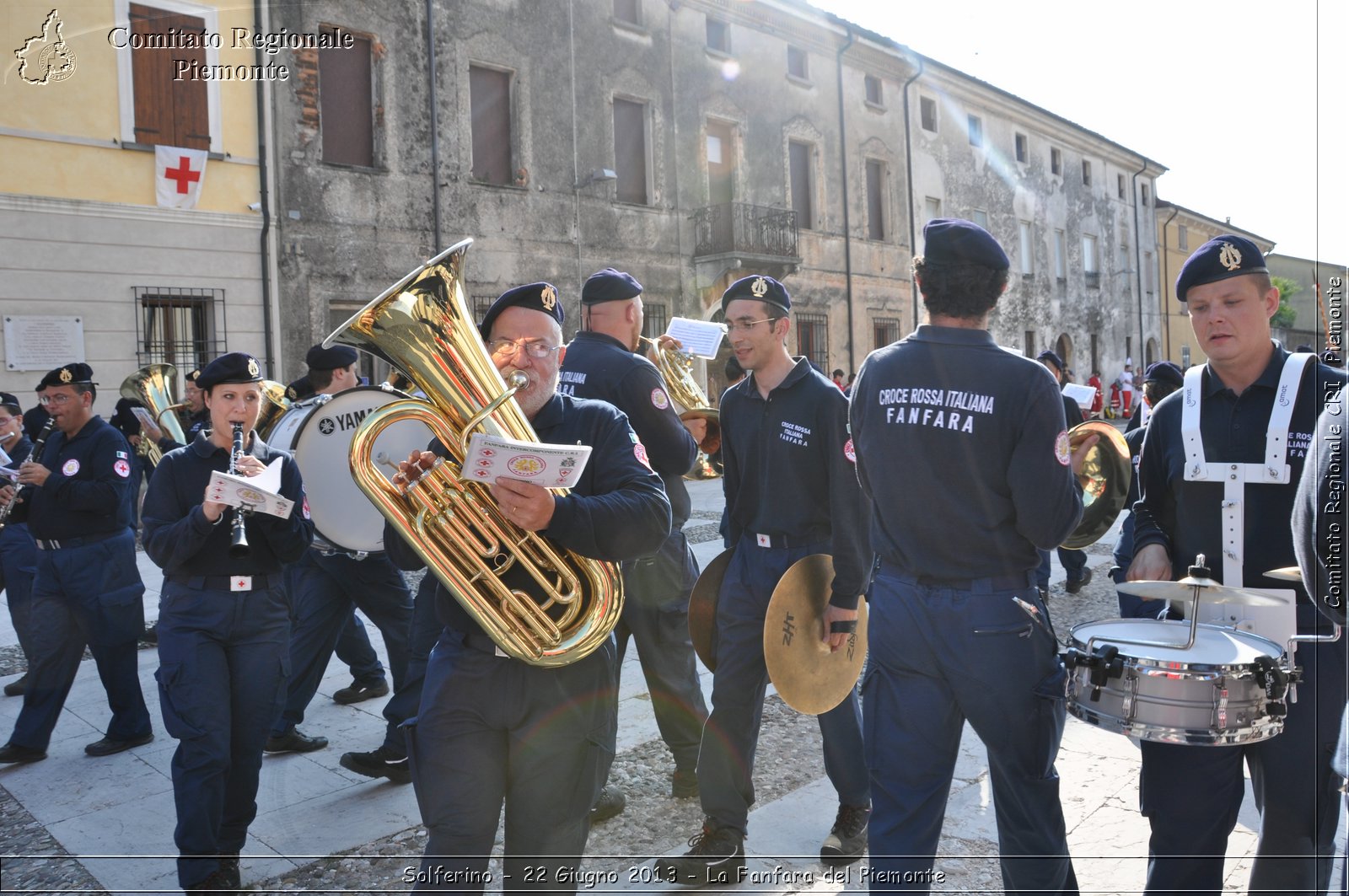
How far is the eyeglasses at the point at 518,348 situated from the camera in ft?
9.21

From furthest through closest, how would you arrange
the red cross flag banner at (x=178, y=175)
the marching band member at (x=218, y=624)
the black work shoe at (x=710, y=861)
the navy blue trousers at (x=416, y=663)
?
1. the red cross flag banner at (x=178, y=175)
2. the navy blue trousers at (x=416, y=663)
3. the marching band member at (x=218, y=624)
4. the black work shoe at (x=710, y=861)

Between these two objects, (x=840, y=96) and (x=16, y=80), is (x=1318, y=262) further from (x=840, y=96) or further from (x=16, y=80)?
(x=840, y=96)

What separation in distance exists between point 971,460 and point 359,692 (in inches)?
171

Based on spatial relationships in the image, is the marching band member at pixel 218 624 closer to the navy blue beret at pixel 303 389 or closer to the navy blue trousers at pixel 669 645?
the navy blue trousers at pixel 669 645

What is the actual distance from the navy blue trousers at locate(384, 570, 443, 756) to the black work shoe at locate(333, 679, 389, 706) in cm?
124

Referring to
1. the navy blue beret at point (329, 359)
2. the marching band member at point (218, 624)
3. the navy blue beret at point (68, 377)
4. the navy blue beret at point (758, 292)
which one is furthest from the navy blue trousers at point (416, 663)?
the navy blue beret at point (68, 377)

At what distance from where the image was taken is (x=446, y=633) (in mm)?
2727

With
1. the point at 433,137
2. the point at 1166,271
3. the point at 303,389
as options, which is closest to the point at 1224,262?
the point at 303,389

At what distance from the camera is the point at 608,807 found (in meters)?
4.05

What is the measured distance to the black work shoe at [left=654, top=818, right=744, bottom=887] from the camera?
11.2 feet

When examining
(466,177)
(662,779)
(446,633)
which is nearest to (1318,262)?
(446,633)

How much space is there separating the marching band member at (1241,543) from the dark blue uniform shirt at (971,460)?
0.51 meters

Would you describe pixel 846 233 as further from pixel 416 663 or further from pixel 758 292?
pixel 416 663

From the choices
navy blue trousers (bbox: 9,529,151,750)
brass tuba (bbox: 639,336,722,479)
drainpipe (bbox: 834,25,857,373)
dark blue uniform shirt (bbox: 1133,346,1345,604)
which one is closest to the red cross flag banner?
navy blue trousers (bbox: 9,529,151,750)
